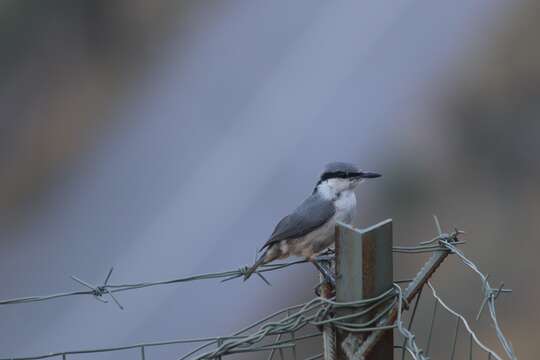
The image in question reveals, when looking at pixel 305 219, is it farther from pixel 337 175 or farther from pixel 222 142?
pixel 222 142

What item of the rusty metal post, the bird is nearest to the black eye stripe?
the bird

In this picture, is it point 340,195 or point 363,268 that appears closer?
point 363,268

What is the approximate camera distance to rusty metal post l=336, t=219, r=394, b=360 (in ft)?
8.14

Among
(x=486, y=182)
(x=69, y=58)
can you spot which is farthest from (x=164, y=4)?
(x=486, y=182)

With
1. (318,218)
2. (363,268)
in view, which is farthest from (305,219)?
(363,268)

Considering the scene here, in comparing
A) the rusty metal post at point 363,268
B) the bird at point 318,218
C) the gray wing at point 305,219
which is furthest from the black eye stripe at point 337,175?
the rusty metal post at point 363,268

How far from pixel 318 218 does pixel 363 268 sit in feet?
5.07

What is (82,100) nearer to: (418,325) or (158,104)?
(158,104)

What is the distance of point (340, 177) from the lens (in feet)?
13.8

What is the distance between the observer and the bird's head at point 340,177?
418cm

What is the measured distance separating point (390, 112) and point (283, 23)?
1763 mm

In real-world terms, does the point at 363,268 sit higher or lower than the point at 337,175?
lower

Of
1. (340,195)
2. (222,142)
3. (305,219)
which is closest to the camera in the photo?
(305,219)

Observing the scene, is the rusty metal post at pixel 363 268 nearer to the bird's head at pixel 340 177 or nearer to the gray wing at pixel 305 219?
the gray wing at pixel 305 219
